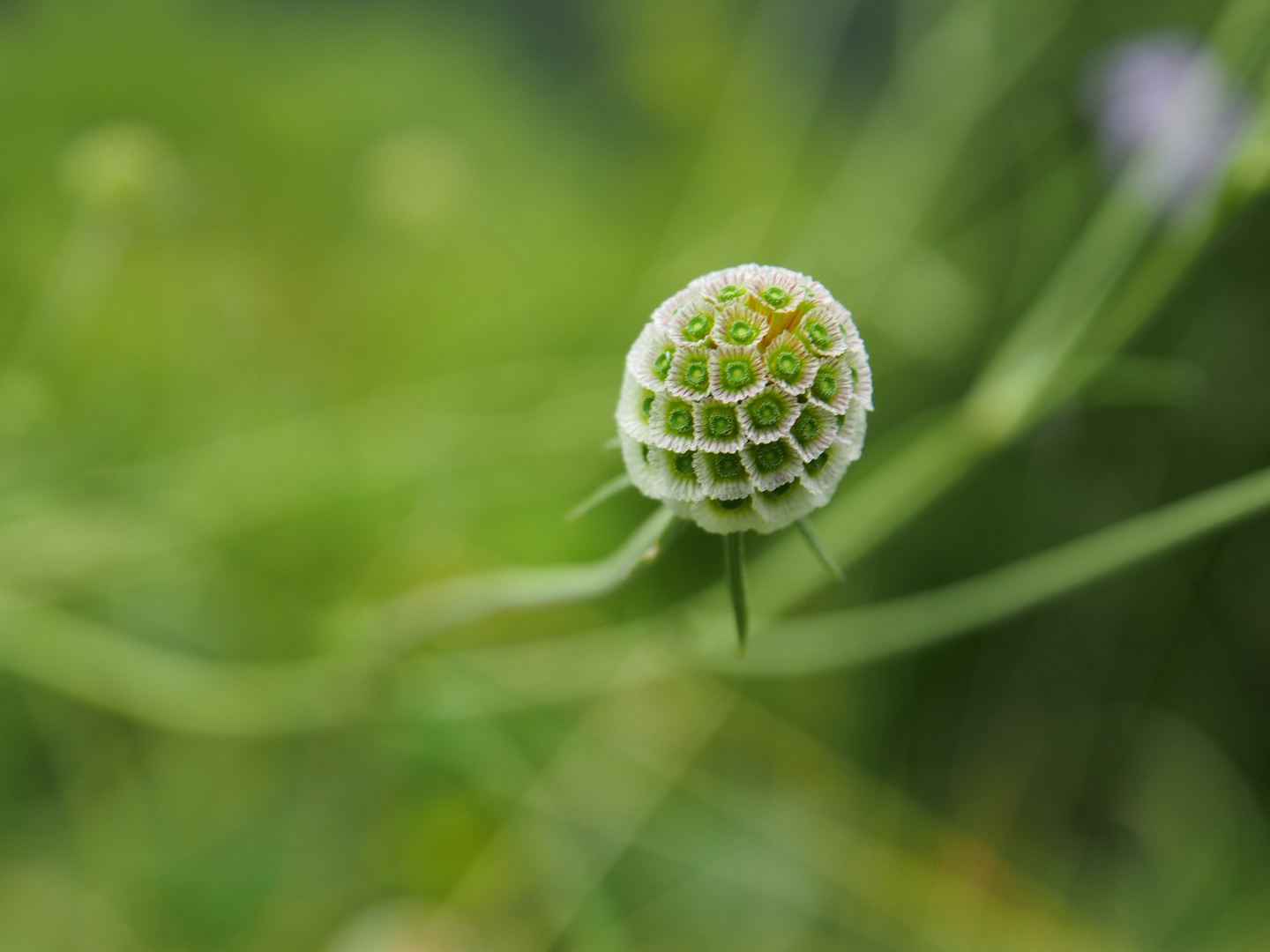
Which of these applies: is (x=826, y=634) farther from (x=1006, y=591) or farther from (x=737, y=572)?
(x=737, y=572)

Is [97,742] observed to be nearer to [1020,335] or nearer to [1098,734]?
[1020,335]

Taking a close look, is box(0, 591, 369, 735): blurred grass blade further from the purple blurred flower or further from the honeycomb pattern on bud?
the purple blurred flower

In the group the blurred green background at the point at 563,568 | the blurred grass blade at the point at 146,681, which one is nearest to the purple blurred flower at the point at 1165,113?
the blurred green background at the point at 563,568

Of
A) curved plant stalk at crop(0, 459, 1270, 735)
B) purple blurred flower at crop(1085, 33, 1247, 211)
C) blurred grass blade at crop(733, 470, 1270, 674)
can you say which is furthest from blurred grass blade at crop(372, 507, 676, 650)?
purple blurred flower at crop(1085, 33, 1247, 211)

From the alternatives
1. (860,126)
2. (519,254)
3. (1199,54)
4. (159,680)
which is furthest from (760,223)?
(159,680)

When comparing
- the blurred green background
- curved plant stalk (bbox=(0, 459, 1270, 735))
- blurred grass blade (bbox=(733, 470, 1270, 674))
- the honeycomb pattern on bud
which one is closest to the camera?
the honeycomb pattern on bud
